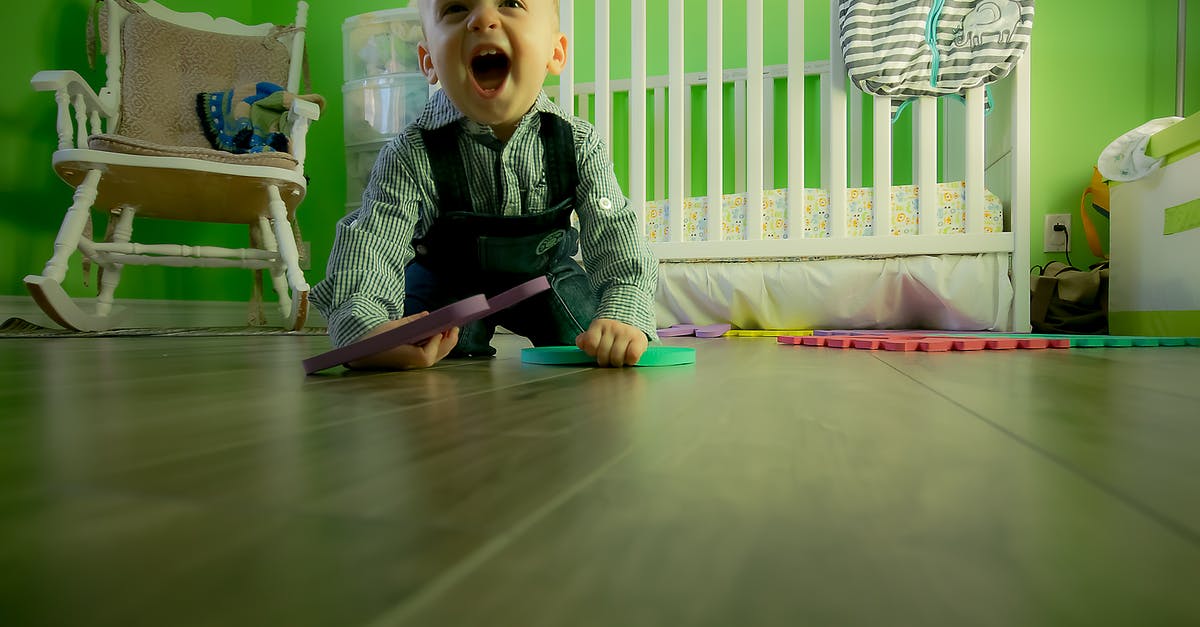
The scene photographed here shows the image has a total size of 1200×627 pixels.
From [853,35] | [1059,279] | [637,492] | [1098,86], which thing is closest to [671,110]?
[853,35]

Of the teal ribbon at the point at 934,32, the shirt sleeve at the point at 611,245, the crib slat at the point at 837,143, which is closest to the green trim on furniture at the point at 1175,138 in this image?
the teal ribbon at the point at 934,32

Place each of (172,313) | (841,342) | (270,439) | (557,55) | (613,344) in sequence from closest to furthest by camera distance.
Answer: (270,439)
(613,344)
(557,55)
(841,342)
(172,313)

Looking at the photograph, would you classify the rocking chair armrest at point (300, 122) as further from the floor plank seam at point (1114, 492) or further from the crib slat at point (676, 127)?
the floor plank seam at point (1114, 492)

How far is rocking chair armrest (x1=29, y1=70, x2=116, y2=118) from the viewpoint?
183cm

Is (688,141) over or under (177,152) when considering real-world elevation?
over

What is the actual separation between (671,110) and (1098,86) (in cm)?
133

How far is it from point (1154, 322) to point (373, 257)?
152 cm

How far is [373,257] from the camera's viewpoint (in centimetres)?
81

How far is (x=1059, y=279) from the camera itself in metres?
1.80

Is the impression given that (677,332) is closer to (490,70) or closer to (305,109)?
(490,70)

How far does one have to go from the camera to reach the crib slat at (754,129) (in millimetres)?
1798

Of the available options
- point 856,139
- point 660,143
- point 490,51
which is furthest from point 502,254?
point 856,139

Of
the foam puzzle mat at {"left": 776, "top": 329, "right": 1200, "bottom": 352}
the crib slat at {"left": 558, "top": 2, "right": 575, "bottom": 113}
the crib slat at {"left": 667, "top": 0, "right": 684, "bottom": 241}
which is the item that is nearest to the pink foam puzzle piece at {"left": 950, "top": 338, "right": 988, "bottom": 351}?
the foam puzzle mat at {"left": 776, "top": 329, "right": 1200, "bottom": 352}

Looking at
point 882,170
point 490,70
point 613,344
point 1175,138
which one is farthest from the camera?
point 882,170
